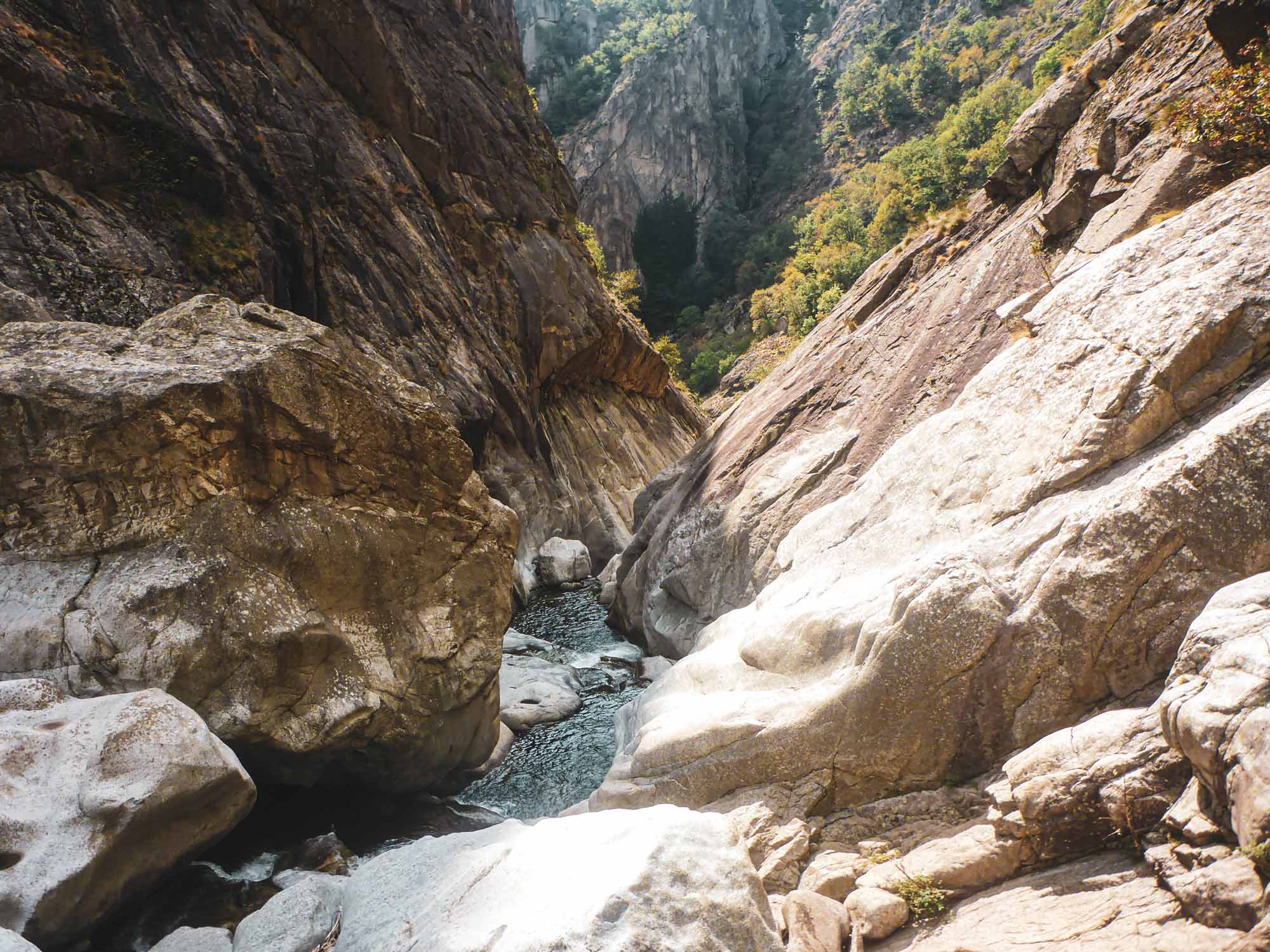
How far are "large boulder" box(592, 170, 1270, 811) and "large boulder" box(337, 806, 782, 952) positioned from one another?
2.28 metres

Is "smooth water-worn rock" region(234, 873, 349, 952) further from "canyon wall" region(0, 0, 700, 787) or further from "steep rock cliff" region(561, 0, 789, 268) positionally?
"steep rock cliff" region(561, 0, 789, 268)

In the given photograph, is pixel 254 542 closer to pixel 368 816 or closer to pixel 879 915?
pixel 368 816

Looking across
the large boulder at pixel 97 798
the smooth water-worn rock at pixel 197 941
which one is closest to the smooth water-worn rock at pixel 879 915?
the smooth water-worn rock at pixel 197 941

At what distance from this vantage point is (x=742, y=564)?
41.4ft

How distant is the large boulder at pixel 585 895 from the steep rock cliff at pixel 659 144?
240 ft

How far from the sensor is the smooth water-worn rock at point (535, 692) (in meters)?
11.7

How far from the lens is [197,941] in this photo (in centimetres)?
515

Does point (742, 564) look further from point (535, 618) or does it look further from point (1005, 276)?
point (535, 618)

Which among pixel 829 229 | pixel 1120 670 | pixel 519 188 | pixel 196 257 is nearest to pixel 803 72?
pixel 829 229

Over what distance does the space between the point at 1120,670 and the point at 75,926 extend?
8327 millimetres

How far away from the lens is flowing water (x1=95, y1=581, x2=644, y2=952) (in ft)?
20.0

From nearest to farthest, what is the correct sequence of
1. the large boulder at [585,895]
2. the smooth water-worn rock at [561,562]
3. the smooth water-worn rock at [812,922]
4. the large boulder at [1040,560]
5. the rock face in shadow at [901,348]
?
the large boulder at [585,895], the smooth water-worn rock at [812,922], the large boulder at [1040,560], the rock face in shadow at [901,348], the smooth water-worn rock at [561,562]

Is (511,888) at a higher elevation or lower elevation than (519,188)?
lower

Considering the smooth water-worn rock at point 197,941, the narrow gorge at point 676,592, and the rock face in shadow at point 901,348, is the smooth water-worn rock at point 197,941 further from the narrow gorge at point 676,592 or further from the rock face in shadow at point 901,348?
the rock face in shadow at point 901,348
